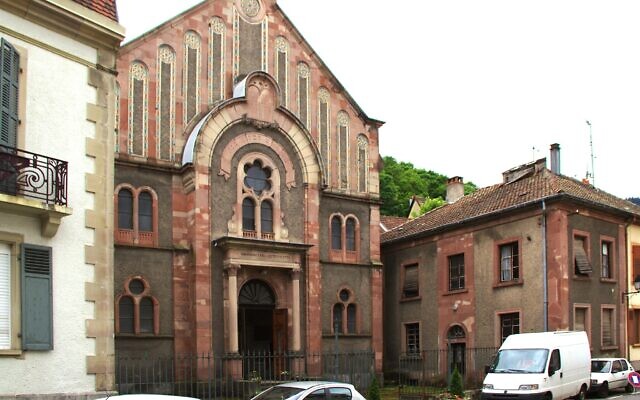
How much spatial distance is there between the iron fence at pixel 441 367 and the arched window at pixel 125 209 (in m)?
11.2

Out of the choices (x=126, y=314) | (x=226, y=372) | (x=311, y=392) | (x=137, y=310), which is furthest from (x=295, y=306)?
(x=311, y=392)

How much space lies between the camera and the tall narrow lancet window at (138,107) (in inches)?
1077

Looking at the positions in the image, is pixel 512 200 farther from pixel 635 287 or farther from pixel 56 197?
pixel 56 197

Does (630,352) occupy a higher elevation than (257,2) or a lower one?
lower

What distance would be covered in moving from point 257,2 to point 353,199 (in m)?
8.75

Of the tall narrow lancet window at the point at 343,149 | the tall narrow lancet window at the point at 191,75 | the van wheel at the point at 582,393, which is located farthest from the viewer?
the tall narrow lancet window at the point at 343,149

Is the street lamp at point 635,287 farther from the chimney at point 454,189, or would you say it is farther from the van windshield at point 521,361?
the chimney at point 454,189

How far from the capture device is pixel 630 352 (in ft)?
106

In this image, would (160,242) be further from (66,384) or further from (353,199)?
(66,384)

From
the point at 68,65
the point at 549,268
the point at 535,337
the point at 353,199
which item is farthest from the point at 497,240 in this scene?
the point at 68,65

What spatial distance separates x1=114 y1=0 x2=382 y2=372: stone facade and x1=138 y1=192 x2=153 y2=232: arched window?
0.14ft

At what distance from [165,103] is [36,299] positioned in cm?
1602

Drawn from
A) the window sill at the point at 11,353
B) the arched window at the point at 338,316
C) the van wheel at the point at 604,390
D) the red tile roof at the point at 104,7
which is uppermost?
the red tile roof at the point at 104,7

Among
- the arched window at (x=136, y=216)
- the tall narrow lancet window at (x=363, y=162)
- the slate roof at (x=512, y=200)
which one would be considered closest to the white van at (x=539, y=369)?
the slate roof at (x=512, y=200)
